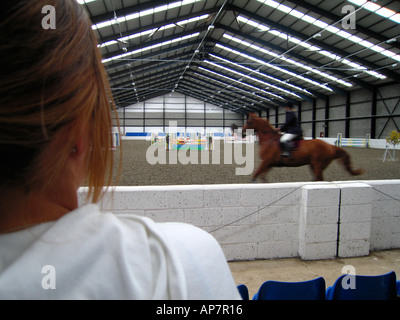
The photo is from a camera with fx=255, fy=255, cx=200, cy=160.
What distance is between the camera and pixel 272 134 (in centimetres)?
448

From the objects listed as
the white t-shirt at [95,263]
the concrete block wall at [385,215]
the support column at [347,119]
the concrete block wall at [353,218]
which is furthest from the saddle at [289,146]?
the support column at [347,119]

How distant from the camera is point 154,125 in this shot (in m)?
29.2

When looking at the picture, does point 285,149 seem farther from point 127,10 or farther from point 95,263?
point 127,10

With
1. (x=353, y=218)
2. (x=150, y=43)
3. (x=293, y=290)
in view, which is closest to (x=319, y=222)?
(x=353, y=218)

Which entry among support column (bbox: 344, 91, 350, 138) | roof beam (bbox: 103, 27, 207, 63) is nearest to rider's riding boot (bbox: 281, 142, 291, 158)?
roof beam (bbox: 103, 27, 207, 63)

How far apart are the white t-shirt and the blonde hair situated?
0.07m

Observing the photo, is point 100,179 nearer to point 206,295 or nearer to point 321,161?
point 206,295

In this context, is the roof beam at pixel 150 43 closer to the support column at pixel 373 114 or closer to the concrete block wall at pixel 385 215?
the support column at pixel 373 114

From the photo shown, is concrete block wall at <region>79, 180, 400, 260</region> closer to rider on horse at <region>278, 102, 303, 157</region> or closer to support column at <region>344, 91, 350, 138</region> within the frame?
rider on horse at <region>278, 102, 303, 157</region>

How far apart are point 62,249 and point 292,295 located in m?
1.24

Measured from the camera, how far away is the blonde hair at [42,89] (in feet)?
0.86

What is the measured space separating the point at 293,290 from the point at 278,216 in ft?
5.03

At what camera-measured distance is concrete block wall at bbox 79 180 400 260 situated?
257 centimetres
